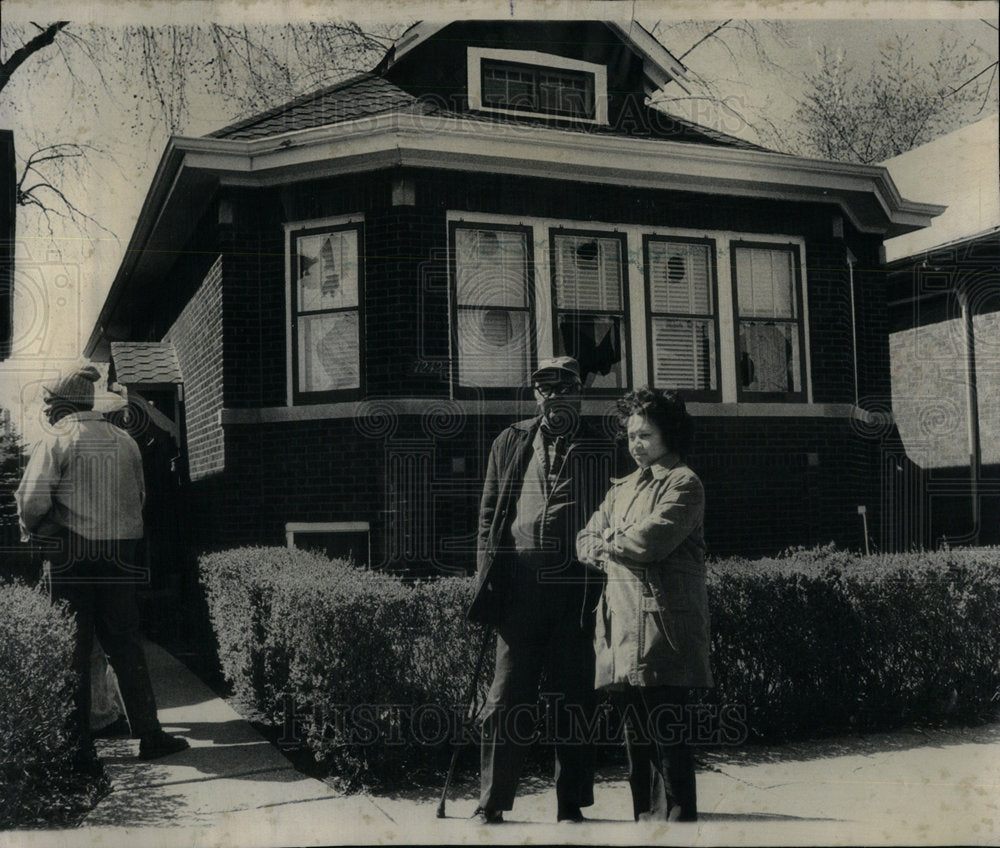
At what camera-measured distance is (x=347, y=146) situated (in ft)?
21.4

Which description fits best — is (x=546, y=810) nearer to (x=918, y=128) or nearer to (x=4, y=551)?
A: (x=4, y=551)

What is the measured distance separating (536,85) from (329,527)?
375 cm

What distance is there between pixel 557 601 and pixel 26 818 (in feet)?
8.56

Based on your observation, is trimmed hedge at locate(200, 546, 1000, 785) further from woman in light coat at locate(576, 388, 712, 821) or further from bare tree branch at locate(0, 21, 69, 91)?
bare tree branch at locate(0, 21, 69, 91)

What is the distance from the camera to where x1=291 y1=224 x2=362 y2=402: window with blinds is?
6.73 meters

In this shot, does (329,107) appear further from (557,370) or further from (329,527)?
(557,370)

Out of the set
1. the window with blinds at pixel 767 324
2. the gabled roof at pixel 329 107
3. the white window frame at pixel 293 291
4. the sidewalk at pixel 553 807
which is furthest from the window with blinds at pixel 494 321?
the sidewalk at pixel 553 807

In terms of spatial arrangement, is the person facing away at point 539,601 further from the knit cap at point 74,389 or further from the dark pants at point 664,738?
the knit cap at point 74,389

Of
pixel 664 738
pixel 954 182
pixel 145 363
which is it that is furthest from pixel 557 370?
pixel 145 363

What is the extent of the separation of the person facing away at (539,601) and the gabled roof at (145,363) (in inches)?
186

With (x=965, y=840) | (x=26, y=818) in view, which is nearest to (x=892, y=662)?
(x=965, y=840)

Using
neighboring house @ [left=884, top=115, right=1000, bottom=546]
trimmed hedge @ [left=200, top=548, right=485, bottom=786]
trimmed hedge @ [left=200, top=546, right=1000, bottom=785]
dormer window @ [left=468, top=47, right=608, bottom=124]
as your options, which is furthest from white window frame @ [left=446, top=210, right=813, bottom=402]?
trimmed hedge @ [left=200, top=548, right=485, bottom=786]

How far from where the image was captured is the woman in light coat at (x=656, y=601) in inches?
144

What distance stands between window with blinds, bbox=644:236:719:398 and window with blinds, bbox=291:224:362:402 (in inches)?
84.9
